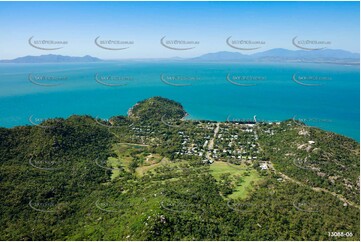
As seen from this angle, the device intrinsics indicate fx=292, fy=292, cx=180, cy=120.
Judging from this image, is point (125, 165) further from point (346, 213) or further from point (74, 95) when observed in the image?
point (74, 95)

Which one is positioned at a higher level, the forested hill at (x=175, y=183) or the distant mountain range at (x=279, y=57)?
the forested hill at (x=175, y=183)

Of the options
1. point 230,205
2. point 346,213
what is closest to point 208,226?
point 230,205

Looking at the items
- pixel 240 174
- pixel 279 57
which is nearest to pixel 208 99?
pixel 240 174

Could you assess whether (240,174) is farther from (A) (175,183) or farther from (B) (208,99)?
(B) (208,99)

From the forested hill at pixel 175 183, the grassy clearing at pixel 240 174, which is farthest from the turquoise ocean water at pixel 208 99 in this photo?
the grassy clearing at pixel 240 174

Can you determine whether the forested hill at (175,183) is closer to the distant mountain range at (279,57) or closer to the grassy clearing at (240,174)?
the grassy clearing at (240,174)
